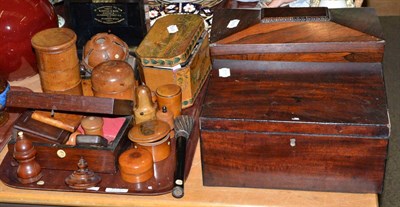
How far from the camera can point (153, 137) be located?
56.3 inches

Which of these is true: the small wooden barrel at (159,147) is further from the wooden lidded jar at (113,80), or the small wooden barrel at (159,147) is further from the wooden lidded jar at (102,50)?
the wooden lidded jar at (102,50)

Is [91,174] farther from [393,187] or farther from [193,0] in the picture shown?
[393,187]

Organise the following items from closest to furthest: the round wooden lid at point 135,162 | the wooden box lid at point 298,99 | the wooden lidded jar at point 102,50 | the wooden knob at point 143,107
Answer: the wooden box lid at point 298,99 < the round wooden lid at point 135,162 < the wooden knob at point 143,107 < the wooden lidded jar at point 102,50

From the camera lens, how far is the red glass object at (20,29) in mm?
1708

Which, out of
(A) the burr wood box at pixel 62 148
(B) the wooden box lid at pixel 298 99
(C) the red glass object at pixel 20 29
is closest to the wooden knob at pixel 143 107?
(A) the burr wood box at pixel 62 148

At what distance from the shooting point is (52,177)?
4.84 ft

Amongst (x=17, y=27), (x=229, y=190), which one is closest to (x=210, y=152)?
(x=229, y=190)

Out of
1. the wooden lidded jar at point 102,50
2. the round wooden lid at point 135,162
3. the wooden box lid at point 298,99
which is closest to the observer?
the wooden box lid at point 298,99

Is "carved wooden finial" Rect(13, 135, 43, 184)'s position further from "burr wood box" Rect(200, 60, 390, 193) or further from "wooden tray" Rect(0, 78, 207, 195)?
"burr wood box" Rect(200, 60, 390, 193)

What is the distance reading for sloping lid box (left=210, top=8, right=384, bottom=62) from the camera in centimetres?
144

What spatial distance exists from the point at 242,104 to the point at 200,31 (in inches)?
17.3

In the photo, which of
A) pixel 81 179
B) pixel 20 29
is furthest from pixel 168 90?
pixel 20 29

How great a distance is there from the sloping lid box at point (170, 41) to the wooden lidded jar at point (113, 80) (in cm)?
7

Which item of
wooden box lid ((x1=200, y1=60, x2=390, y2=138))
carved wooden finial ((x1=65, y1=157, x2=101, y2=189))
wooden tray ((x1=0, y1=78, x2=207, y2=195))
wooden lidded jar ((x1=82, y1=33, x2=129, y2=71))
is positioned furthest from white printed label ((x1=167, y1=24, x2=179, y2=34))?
carved wooden finial ((x1=65, y1=157, x2=101, y2=189))
